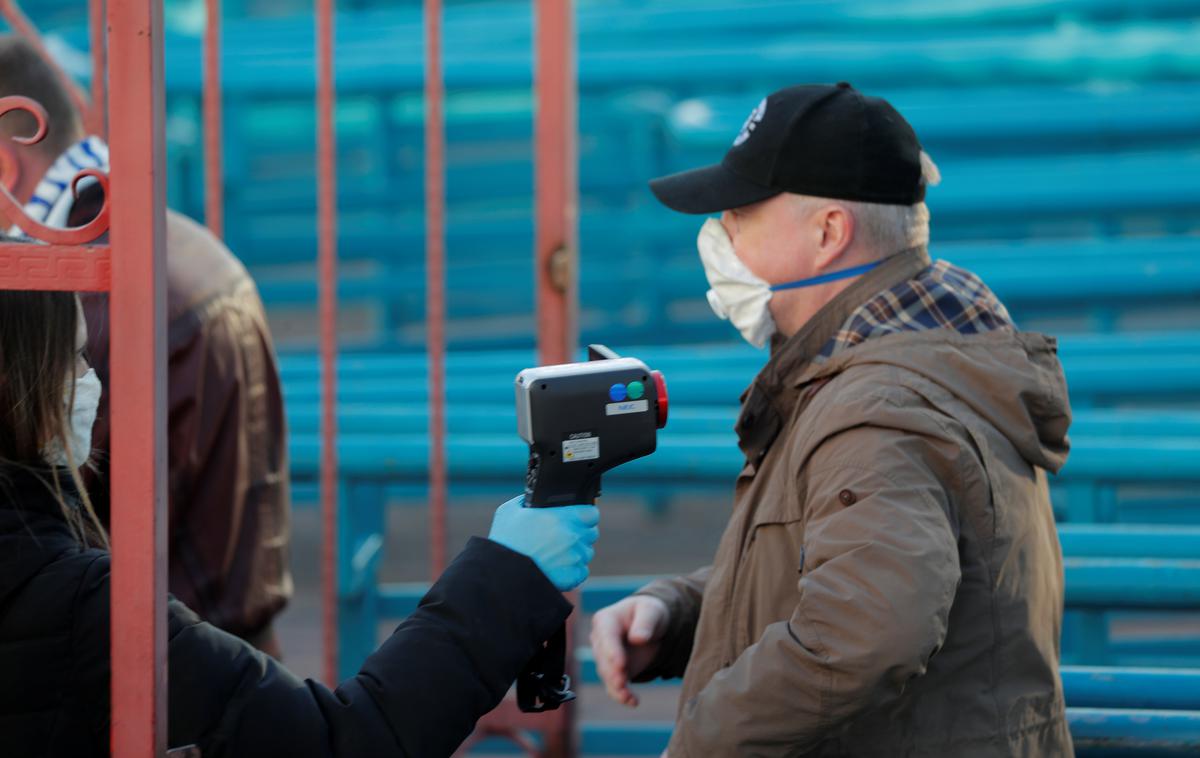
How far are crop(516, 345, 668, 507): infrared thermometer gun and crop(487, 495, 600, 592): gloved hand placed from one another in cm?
3

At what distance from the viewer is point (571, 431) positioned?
5.01 ft

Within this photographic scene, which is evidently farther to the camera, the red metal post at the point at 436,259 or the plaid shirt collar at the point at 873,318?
the red metal post at the point at 436,259

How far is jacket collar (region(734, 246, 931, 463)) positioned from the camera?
1.77 metres

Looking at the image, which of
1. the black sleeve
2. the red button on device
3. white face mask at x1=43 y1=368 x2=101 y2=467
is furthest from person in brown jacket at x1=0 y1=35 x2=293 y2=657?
the red button on device

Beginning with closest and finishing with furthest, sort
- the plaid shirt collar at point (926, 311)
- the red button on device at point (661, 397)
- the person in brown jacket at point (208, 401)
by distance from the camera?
the red button on device at point (661, 397) → the plaid shirt collar at point (926, 311) → the person in brown jacket at point (208, 401)

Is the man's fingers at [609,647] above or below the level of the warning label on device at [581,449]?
below

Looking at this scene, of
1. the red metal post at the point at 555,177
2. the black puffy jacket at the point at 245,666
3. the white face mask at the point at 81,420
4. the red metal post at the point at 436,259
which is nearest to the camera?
the black puffy jacket at the point at 245,666

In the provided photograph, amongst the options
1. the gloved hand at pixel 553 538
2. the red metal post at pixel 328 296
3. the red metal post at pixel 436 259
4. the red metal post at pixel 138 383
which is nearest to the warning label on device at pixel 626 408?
the gloved hand at pixel 553 538

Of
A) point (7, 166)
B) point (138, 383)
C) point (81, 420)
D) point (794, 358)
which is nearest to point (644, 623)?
point (794, 358)

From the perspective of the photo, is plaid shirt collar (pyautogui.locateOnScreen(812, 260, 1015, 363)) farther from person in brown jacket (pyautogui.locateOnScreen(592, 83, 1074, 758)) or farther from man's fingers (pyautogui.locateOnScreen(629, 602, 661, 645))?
man's fingers (pyautogui.locateOnScreen(629, 602, 661, 645))

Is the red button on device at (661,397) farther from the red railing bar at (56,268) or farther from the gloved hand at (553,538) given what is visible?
the red railing bar at (56,268)

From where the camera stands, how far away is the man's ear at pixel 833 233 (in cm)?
179

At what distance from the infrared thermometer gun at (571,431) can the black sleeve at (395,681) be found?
3.9 inches

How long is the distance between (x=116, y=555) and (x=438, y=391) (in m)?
1.55
